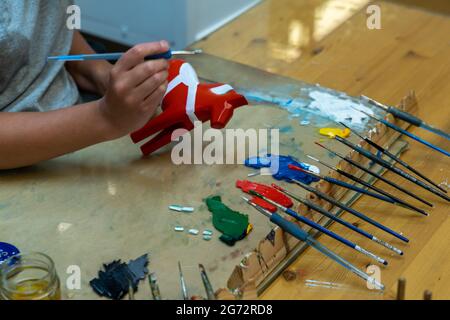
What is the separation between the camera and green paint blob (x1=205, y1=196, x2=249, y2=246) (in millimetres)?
939

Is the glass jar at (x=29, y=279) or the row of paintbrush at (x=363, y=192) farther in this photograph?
the row of paintbrush at (x=363, y=192)

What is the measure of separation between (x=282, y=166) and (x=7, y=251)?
0.42 m

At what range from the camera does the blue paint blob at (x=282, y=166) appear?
1.05 m

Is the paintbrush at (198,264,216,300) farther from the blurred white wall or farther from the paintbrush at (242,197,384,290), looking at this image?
the blurred white wall

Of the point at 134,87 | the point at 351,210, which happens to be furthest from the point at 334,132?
the point at 134,87

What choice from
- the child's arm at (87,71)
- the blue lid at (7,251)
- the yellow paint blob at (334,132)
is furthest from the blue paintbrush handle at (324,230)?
the child's arm at (87,71)

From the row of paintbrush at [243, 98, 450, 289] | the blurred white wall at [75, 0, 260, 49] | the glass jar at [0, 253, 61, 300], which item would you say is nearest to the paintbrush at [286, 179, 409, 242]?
the row of paintbrush at [243, 98, 450, 289]

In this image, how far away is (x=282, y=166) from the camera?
3.52ft

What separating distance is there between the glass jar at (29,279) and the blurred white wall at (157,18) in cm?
93

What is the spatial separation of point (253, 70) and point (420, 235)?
0.52m

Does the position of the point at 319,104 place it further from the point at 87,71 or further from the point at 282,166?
the point at 87,71

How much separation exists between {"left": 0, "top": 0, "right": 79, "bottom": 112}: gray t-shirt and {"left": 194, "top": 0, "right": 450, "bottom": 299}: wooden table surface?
353 mm

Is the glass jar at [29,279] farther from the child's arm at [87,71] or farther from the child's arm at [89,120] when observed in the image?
the child's arm at [87,71]
